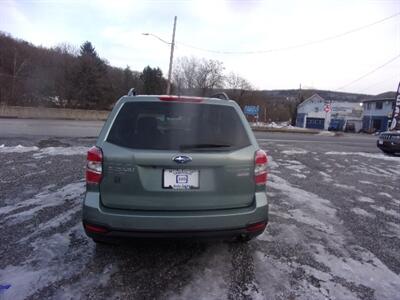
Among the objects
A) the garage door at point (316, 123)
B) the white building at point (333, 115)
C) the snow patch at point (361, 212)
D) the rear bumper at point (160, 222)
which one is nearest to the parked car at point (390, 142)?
the snow patch at point (361, 212)

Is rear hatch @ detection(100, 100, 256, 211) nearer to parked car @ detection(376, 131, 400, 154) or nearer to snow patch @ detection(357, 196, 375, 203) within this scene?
snow patch @ detection(357, 196, 375, 203)

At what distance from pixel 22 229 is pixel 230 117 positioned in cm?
306

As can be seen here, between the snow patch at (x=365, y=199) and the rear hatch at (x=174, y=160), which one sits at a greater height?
the rear hatch at (x=174, y=160)

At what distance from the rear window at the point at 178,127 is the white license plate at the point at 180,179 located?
0.70 feet

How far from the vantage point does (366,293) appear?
3023mm

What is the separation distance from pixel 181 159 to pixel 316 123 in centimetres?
7029

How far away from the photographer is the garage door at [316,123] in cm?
6769

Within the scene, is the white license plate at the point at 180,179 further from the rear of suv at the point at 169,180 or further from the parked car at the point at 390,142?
the parked car at the point at 390,142

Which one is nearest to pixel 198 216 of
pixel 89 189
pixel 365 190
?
pixel 89 189

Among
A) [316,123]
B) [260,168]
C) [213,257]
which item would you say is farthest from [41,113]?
[316,123]

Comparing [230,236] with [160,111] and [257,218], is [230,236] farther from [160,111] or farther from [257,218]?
[160,111]

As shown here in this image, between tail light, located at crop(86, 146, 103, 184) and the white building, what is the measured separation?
208 ft

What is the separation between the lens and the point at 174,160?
294 centimetres

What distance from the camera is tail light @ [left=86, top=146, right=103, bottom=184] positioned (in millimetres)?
2994
